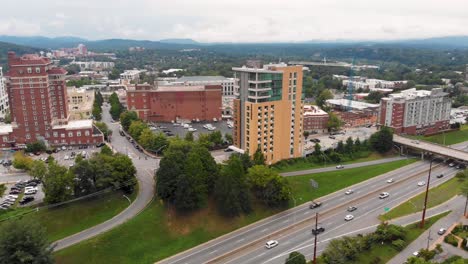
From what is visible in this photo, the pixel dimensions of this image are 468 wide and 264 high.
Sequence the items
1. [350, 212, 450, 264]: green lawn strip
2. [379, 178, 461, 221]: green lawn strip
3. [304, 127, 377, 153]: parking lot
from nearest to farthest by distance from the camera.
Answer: [350, 212, 450, 264]: green lawn strip → [379, 178, 461, 221]: green lawn strip → [304, 127, 377, 153]: parking lot

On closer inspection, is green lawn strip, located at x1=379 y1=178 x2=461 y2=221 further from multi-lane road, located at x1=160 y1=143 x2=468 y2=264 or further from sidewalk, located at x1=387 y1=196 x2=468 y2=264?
multi-lane road, located at x1=160 y1=143 x2=468 y2=264

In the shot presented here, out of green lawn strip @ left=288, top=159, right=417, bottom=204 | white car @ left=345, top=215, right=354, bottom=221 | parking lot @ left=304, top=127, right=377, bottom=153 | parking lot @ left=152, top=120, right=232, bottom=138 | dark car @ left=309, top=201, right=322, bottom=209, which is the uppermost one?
parking lot @ left=304, top=127, right=377, bottom=153

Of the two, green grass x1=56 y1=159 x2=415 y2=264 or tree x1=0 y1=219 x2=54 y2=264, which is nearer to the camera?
tree x1=0 y1=219 x2=54 y2=264

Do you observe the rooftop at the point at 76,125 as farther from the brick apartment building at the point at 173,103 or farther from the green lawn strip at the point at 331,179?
the green lawn strip at the point at 331,179

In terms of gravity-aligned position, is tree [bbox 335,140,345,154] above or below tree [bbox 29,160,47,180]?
below

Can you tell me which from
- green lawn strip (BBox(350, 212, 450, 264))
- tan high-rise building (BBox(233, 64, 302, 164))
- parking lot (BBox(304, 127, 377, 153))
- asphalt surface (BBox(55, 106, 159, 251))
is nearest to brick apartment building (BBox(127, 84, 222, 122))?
asphalt surface (BBox(55, 106, 159, 251))

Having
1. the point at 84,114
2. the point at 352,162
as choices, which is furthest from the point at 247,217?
the point at 84,114

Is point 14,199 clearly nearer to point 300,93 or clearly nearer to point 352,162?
point 300,93

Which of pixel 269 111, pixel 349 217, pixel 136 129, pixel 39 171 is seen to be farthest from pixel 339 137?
pixel 39 171
